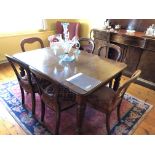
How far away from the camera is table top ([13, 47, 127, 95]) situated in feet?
5.10

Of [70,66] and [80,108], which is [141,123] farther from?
[70,66]

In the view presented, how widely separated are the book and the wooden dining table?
0.03 metres

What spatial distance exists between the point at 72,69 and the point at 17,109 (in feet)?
3.37

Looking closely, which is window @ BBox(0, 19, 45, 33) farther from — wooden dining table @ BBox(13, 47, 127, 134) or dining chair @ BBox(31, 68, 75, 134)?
dining chair @ BBox(31, 68, 75, 134)

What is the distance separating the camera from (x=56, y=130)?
1.69 metres

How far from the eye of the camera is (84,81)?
149 cm

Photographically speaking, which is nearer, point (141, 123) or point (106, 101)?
point (106, 101)

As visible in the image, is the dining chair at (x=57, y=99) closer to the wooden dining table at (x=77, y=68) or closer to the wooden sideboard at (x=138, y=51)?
the wooden dining table at (x=77, y=68)

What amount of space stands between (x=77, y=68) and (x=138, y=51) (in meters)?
1.67

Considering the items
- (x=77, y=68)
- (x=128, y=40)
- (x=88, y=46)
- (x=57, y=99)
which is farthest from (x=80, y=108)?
(x=88, y=46)

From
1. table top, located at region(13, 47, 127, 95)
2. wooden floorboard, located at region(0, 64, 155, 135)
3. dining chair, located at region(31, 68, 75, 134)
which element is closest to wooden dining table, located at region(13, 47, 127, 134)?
table top, located at region(13, 47, 127, 95)

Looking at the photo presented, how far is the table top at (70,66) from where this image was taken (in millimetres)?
1556
